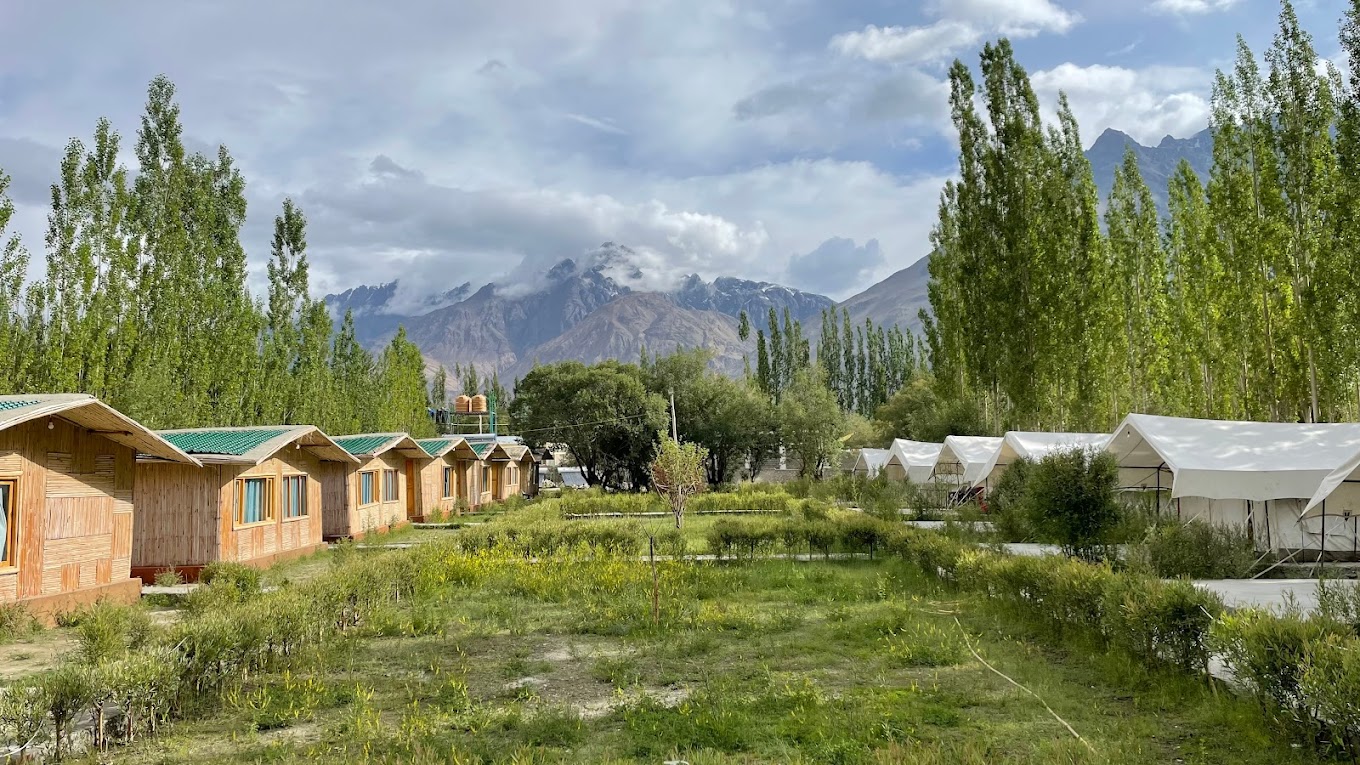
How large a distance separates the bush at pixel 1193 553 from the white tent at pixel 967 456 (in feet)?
43.4

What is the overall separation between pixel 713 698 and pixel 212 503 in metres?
13.5

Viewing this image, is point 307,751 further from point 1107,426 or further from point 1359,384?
point 1107,426

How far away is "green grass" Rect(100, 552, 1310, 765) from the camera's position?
6117mm

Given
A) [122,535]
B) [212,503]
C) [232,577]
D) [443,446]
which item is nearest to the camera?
[122,535]

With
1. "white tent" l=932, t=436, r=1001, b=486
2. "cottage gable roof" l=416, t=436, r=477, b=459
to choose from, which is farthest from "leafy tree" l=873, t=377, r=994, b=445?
"cottage gable roof" l=416, t=436, r=477, b=459

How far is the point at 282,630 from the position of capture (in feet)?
29.1

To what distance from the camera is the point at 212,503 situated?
16906mm

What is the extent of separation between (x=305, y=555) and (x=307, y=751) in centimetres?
1623

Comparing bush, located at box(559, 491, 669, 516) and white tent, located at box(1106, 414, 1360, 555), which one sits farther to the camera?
bush, located at box(559, 491, 669, 516)

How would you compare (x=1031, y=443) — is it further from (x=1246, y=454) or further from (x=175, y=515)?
(x=175, y=515)

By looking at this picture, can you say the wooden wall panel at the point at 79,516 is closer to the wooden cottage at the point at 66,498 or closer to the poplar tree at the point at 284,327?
the wooden cottage at the point at 66,498

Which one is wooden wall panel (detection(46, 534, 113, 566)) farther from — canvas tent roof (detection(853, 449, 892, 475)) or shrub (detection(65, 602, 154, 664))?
canvas tent roof (detection(853, 449, 892, 475))

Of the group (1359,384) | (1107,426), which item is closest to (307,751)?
(1359,384)

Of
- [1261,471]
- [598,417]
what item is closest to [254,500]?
[1261,471]
